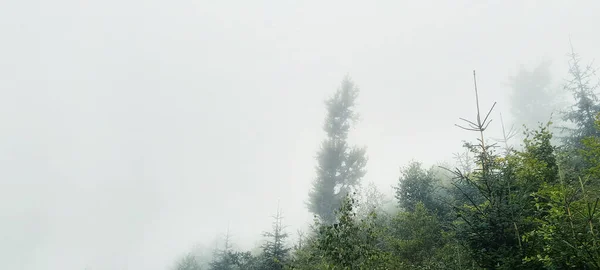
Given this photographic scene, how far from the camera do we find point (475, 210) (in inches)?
388

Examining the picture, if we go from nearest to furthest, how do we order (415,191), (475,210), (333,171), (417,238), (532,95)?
(475,210), (417,238), (415,191), (333,171), (532,95)

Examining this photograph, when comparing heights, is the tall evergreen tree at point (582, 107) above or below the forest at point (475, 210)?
above

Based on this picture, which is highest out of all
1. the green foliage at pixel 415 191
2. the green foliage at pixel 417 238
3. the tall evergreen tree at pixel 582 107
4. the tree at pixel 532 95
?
the tree at pixel 532 95

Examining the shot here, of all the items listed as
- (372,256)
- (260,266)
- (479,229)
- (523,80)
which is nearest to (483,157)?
(479,229)

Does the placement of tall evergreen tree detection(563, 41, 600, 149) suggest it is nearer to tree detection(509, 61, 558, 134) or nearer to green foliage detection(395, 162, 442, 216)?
green foliage detection(395, 162, 442, 216)

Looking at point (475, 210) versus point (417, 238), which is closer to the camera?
point (475, 210)

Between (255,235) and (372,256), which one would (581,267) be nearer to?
(372,256)

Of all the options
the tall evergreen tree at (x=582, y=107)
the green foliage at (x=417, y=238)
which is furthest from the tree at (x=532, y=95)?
the green foliage at (x=417, y=238)

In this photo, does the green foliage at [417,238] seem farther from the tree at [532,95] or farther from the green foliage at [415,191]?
the tree at [532,95]

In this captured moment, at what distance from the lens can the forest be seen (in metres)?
8.56

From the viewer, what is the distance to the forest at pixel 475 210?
856 cm

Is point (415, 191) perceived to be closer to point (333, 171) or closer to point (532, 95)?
point (333, 171)

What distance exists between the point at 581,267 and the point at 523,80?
62.3m

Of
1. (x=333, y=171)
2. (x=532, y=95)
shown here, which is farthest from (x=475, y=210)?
(x=532, y=95)
